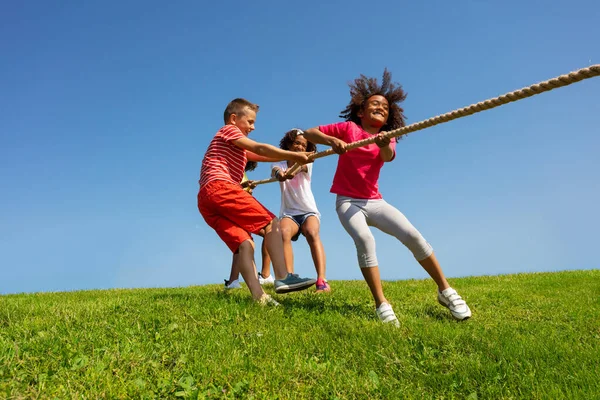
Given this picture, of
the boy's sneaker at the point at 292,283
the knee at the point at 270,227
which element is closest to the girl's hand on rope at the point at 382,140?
the knee at the point at 270,227

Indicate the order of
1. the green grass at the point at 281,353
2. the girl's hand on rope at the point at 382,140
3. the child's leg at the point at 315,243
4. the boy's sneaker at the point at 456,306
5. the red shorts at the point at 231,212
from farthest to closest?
the child's leg at the point at 315,243, the red shorts at the point at 231,212, the boy's sneaker at the point at 456,306, the girl's hand on rope at the point at 382,140, the green grass at the point at 281,353

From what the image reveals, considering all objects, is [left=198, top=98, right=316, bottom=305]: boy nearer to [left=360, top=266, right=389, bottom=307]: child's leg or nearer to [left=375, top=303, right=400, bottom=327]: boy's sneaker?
[left=360, top=266, right=389, bottom=307]: child's leg

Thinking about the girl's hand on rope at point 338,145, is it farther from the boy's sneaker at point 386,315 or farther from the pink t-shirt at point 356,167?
the boy's sneaker at point 386,315

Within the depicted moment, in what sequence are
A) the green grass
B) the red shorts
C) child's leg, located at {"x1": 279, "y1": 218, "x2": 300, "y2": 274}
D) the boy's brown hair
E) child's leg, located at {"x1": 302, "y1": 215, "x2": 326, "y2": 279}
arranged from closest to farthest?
the green grass < the red shorts < the boy's brown hair < child's leg, located at {"x1": 302, "y1": 215, "x2": 326, "y2": 279} < child's leg, located at {"x1": 279, "y1": 218, "x2": 300, "y2": 274}

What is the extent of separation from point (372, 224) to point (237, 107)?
238 cm

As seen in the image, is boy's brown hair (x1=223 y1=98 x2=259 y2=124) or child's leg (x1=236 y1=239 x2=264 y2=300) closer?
child's leg (x1=236 y1=239 x2=264 y2=300)

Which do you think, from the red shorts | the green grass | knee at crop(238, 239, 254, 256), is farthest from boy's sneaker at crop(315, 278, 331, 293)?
knee at crop(238, 239, 254, 256)

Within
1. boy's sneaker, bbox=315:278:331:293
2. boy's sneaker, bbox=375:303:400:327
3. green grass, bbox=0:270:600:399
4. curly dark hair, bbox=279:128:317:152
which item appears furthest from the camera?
curly dark hair, bbox=279:128:317:152

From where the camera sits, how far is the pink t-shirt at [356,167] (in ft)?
20.1

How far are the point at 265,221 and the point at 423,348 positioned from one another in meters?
2.57

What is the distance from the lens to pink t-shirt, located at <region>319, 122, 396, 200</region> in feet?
20.1

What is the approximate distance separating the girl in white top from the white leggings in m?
2.22

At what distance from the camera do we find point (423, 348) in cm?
446

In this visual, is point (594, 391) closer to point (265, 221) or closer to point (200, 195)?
point (265, 221)
